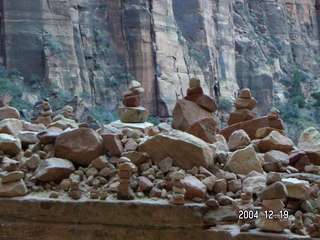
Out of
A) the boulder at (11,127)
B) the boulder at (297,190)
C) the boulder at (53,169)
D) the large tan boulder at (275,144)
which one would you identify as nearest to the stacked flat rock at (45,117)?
the boulder at (11,127)

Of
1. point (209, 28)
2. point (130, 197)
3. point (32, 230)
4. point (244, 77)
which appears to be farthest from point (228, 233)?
point (244, 77)

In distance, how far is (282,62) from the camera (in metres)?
47.3

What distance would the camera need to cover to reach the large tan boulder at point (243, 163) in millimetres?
3551

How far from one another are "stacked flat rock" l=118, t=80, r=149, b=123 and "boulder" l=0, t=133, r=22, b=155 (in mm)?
1312

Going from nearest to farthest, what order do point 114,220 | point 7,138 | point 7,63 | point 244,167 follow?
point 114,220, point 244,167, point 7,138, point 7,63

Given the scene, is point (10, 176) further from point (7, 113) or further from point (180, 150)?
point (7, 113)

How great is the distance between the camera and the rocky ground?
9.64 ft

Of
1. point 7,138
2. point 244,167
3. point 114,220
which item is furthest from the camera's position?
point 7,138

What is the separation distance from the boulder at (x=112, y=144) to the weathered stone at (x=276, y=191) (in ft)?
3.74

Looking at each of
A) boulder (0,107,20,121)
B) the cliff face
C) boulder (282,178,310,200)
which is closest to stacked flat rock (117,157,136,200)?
boulder (282,178,310,200)

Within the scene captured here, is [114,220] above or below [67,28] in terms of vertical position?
below

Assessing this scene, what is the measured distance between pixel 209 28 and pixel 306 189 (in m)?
37.2

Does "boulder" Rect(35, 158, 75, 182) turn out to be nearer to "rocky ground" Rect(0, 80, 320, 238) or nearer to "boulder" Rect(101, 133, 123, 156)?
"rocky ground" Rect(0, 80, 320, 238)

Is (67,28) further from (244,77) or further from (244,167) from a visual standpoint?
(244,167)
